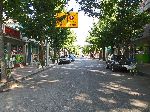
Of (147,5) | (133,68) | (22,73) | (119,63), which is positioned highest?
(147,5)

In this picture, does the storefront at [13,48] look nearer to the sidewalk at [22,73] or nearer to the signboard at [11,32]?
the signboard at [11,32]

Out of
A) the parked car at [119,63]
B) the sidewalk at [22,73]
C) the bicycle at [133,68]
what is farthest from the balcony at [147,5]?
the sidewalk at [22,73]

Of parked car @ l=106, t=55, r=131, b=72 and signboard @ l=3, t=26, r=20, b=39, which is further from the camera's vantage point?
signboard @ l=3, t=26, r=20, b=39

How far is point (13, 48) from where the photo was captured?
124ft

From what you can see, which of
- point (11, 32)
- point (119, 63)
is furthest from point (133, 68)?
point (11, 32)

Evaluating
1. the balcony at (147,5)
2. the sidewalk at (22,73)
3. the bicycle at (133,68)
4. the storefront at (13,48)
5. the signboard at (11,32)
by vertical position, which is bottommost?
the sidewalk at (22,73)

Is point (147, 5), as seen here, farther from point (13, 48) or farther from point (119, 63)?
point (13, 48)

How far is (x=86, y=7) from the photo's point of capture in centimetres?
2412

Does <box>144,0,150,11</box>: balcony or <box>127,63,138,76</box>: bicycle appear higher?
<box>144,0,150,11</box>: balcony

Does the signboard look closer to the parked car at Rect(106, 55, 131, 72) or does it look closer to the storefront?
the storefront

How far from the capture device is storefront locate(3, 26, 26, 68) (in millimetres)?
33875

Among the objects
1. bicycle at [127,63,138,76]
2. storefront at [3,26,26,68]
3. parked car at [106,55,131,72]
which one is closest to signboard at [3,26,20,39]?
storefront at [3,26,26,68]

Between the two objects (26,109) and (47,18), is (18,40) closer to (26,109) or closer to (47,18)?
(47,18)

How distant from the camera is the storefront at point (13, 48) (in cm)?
3388
